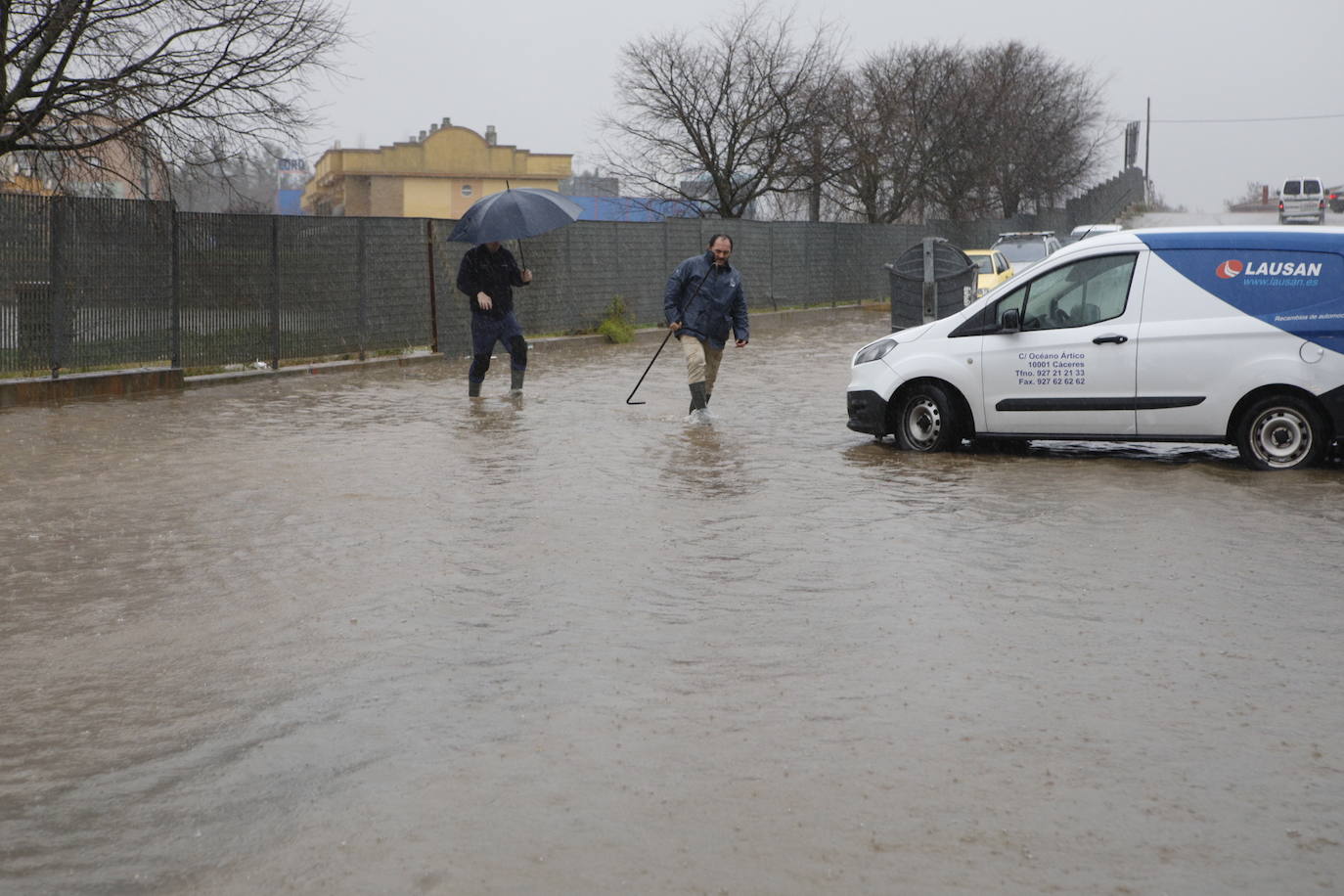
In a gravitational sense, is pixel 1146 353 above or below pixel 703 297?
below

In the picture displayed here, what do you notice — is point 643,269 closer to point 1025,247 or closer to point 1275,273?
point 1025,247

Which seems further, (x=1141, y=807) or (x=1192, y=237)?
(x=1192, y=237)

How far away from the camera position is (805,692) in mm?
5816

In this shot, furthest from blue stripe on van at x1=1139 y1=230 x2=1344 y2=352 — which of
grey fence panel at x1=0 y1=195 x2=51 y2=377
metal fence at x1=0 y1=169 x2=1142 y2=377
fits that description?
grey fence panel at x1=0 y1=195 x2=51 y2=377

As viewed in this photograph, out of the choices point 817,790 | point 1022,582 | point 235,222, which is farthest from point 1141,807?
point 235,222

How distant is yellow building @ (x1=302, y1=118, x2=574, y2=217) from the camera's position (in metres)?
91.9

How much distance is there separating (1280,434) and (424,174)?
85.0 metres

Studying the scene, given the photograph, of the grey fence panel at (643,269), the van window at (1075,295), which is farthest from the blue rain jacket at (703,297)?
the grey fence panel at (643,269)

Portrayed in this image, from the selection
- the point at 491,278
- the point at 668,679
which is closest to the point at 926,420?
the point at 491,278

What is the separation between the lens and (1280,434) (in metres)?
11.4

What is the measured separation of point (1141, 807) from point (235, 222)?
17.2 meters

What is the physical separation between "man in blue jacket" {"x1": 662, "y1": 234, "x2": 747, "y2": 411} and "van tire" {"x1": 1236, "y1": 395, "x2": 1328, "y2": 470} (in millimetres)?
4630

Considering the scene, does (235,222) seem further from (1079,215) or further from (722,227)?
(1079,215)

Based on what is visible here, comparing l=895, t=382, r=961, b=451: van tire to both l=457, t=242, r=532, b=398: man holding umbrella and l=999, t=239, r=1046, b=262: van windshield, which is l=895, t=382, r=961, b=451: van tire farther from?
l=999, t=239, r=1046, b=262: van windshield
